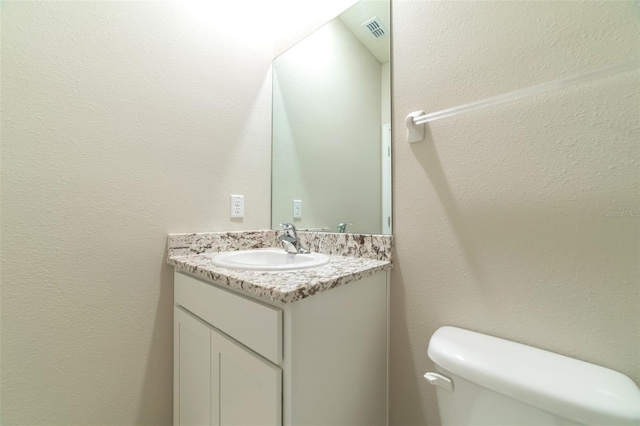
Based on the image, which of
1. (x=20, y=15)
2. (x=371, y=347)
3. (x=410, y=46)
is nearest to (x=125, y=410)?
(x=371, y=347)

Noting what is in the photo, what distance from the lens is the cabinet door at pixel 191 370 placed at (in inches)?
31.0

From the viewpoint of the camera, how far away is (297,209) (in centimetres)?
130

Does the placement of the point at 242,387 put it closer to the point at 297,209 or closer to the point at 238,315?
the point at 238,315

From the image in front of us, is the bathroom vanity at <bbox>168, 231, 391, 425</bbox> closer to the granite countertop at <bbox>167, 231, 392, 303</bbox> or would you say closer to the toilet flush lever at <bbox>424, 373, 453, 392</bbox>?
the granite countertop at <bbox>167, 231, 392, 303</bbox>

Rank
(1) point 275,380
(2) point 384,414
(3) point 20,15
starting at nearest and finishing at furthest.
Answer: (1) point 275,380 → (3) point 20,15 → (2) point 384,414

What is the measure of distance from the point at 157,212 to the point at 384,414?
44.1 inches

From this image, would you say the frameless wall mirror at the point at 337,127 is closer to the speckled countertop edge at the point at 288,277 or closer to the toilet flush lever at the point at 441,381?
the speckled countertop edge at the point at 288,277

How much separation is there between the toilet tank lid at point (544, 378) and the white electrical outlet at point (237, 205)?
95cm

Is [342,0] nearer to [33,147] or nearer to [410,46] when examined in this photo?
[410,46]

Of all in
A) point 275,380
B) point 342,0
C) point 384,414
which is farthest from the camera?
point 342,0

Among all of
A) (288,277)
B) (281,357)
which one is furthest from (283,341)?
(288,277)

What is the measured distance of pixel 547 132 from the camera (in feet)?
2.02

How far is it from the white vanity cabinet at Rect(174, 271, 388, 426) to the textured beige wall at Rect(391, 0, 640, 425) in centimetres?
14

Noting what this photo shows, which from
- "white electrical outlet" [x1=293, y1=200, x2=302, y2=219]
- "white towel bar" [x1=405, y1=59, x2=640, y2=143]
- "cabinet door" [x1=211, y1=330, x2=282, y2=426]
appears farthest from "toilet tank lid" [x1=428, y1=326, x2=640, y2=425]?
"white electrical outlet" [x1=293, y1=200, x2=302, y2=219]
